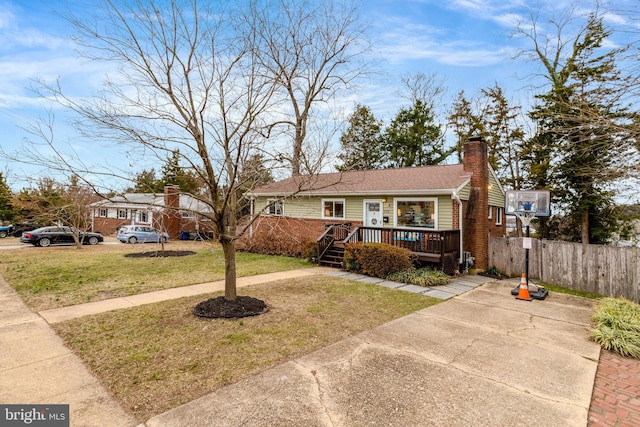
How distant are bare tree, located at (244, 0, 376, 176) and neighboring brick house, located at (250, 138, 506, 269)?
2.75 m

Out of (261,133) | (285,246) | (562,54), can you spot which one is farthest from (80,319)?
(562,54)

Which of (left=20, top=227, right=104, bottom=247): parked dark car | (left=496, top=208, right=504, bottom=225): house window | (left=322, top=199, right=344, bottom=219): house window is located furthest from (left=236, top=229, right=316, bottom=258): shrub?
(left=20, top=227, right=104, bottom=247): parked dark car

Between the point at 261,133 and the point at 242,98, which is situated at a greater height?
the point at 242,98

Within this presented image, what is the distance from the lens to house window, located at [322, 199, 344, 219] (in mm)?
14359

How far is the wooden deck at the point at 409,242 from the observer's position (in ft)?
32.4

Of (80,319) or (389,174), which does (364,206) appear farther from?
(80,319)

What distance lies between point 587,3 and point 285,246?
40.2 ft

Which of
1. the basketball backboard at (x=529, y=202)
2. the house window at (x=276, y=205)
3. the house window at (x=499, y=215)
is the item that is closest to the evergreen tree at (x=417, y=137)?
the house window at (x=499, y=215)

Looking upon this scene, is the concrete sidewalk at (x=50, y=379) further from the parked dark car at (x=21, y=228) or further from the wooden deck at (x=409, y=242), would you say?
the parked dark car at (x=21, y=228)

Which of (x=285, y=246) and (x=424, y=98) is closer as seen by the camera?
(x=285, y=246)

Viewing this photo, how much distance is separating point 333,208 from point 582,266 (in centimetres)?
909

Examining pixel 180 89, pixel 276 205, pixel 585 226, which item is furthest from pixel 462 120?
pixel 180 89

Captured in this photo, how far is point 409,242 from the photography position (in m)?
10.8

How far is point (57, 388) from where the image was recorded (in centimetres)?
329
